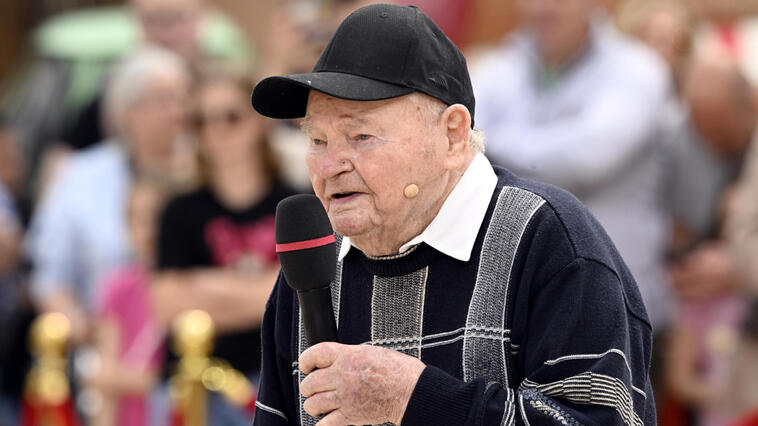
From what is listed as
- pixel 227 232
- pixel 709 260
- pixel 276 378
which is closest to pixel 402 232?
pixel 276 378

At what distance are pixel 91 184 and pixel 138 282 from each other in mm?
687

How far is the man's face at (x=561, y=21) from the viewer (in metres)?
5.13

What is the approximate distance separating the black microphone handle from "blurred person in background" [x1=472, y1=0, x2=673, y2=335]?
8.39 ft

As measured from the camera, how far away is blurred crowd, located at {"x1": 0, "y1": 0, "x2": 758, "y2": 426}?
4895 millimetres

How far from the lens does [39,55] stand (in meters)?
9.17

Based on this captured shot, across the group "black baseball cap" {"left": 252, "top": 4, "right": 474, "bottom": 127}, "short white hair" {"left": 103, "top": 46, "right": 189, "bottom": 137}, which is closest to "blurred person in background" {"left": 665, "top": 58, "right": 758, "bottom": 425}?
"short white hair" {"left": 103, "top": 46, "right": 189, "bottom": 137}

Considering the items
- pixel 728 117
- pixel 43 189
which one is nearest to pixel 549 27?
pixel 728 117

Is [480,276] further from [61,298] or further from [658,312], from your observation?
[61,298]

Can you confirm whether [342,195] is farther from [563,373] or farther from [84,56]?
[84,56]

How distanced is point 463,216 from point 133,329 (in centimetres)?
330

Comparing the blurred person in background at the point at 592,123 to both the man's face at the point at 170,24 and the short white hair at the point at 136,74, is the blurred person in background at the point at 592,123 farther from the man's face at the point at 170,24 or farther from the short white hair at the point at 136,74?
the man's face at the point at 170,24

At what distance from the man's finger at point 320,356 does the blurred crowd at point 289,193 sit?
2.35 metres

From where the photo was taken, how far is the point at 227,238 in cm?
488

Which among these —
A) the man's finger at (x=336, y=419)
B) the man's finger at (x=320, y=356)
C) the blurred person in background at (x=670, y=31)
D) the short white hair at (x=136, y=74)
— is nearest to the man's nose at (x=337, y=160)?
the man's finger at (x=320, y=356)
